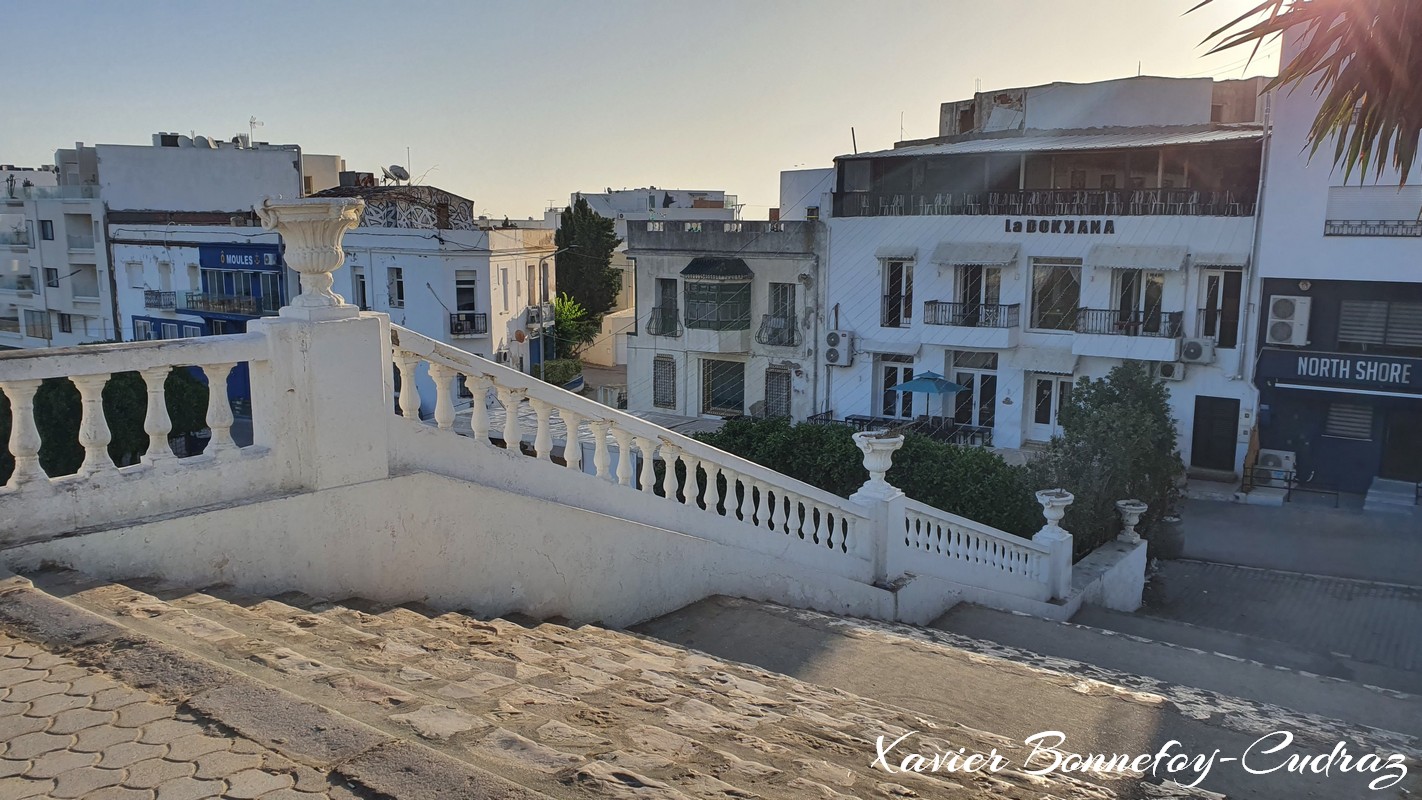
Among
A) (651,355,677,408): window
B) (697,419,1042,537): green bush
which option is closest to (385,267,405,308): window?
(651,355,677,408): window

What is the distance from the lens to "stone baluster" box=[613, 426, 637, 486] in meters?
7.03

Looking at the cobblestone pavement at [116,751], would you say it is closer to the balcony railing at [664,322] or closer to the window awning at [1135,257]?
the window awning at [1135,257]

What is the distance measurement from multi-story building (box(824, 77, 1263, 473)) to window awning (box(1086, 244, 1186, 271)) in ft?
0.11

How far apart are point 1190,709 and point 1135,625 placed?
523 cm

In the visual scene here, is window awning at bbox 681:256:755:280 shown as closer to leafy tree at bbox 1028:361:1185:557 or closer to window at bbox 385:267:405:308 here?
window at bbox 385:267:405:308

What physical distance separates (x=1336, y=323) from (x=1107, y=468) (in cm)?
1231

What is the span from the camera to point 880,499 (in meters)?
9.04

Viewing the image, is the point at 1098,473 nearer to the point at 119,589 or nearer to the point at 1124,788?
the point at 1124,788

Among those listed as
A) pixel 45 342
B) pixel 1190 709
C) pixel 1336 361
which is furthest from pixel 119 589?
pixel 45 342

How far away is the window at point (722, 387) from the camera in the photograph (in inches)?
1243

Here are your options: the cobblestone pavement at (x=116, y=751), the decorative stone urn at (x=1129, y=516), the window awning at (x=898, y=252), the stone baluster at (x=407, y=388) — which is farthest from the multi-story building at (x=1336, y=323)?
the cobblestone pavement at (x=116, y=751)

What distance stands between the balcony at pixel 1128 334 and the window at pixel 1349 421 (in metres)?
3.48

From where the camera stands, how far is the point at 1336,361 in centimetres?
2275

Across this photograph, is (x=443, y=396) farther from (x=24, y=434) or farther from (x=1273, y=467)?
(x=1273, y=467)
